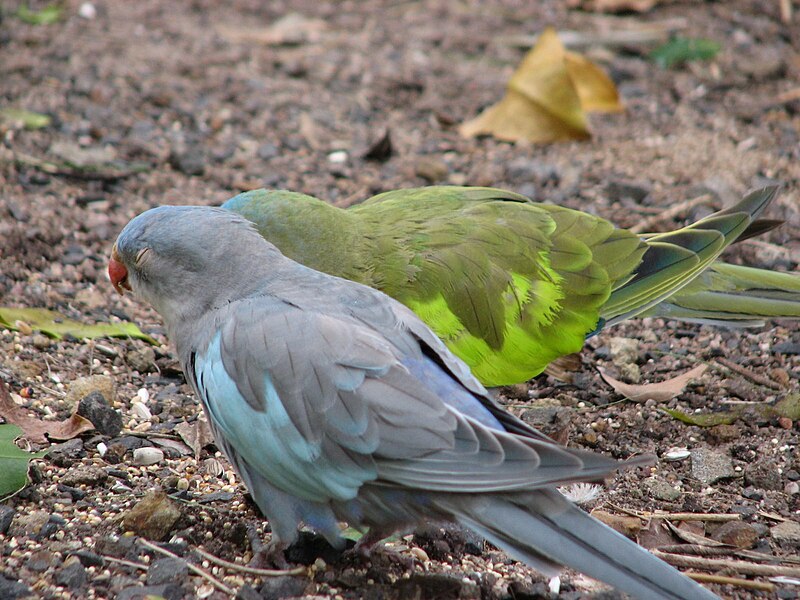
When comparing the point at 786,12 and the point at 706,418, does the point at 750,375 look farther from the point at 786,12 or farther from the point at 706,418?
the point at 786,12

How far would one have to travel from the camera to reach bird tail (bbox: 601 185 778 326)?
15.3ft

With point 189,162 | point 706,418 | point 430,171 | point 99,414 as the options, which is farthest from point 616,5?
point 99,414

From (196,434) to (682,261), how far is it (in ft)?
7.59

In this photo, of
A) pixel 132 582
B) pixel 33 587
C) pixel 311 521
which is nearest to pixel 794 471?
pixel 311 521

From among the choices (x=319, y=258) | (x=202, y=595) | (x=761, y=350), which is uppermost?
(x=319, y=258)

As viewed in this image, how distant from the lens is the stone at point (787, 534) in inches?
142

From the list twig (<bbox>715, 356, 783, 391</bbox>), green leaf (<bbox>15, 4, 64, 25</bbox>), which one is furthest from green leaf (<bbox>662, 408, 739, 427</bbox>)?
green leaf (<bbox>15, 4, 64, 25</bbox>)

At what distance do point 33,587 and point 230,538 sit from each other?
70 cm

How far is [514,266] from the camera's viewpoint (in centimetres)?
454

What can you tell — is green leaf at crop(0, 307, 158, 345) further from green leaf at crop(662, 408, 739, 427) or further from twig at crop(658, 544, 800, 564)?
twig at crop(658, 544, 800, 564)

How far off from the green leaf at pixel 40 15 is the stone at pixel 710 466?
6.33 m

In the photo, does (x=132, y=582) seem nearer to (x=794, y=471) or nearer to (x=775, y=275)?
(x=794, y=471)

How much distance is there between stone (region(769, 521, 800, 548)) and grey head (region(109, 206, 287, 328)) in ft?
6.66

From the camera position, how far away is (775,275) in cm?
483
